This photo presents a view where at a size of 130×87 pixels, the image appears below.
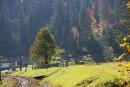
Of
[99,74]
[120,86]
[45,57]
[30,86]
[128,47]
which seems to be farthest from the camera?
[45,57]

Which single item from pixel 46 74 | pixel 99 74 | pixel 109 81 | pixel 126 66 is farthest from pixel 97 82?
pixel 46 74

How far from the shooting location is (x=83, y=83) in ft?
144

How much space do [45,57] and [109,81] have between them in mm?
75929

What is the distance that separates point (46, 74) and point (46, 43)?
1387 inches

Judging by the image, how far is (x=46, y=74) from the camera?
79.6m

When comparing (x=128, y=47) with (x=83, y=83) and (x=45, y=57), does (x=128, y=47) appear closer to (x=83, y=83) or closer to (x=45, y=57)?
(x=83, y=83)

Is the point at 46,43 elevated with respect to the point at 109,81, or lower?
elevated

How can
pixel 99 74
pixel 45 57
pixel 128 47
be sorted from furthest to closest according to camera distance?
pixel 45 57 < pixel 99 74 < pixel 128 47

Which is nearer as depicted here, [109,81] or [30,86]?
[109,81]

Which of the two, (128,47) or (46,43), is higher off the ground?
(46,43)

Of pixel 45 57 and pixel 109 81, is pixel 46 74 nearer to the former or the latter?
pixel 45 57

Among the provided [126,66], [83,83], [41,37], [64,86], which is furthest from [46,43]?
[126,66]

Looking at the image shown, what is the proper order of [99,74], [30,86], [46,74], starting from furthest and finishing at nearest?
[46,74]
[30,86]
[99,74]

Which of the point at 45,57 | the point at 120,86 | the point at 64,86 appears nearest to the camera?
the point at 120,86
